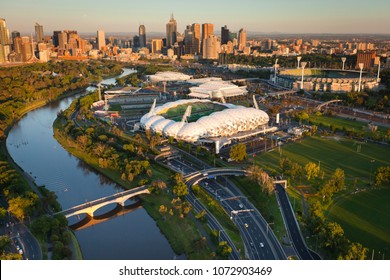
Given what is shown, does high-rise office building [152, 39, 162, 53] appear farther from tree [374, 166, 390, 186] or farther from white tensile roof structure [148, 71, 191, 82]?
tree [374, 166, 390, 186]

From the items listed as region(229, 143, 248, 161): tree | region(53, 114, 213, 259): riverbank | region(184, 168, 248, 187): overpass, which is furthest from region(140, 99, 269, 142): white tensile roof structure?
region(184, 168, 248, 187): overpass

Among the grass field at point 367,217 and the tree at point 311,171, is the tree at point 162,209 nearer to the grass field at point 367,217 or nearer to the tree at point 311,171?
the grass field at point 367,217

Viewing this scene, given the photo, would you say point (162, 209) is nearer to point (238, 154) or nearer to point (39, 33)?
point (238, 154)

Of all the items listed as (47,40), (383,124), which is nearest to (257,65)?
(383,124)

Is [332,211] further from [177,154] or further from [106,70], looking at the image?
[106,70]

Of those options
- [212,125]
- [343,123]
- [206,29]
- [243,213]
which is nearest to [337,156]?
[212,125]

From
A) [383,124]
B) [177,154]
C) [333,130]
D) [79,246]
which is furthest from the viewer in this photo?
[383,124]

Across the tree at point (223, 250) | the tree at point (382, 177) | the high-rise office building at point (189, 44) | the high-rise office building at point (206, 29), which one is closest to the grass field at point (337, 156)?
the tree at point (382, 177)
